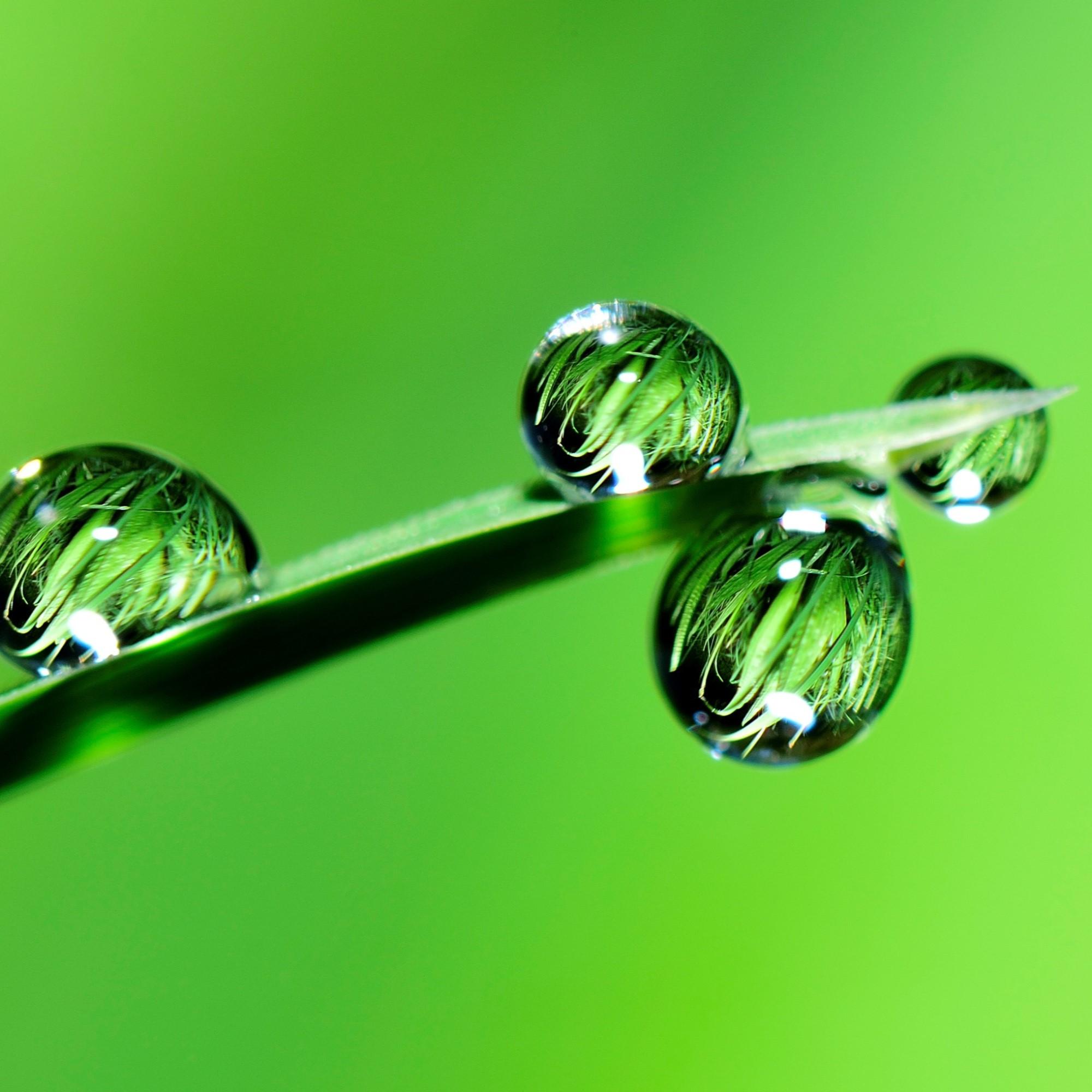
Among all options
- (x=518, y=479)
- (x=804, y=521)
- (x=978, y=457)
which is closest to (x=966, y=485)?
(x=978, y=457)

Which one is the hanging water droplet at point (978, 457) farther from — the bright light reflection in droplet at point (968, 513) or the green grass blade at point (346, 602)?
the green grass blade at point (346, 602)

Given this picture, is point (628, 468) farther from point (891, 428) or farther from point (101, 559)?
point (101, 559)

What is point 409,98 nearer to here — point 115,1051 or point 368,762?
point 368,762

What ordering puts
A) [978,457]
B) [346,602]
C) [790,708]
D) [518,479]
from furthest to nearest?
[518,479], [978,457], [790,708], [346,602]

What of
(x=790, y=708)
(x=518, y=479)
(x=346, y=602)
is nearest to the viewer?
(x=346, y=602)

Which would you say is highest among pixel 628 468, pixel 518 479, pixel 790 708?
pixel 518 479

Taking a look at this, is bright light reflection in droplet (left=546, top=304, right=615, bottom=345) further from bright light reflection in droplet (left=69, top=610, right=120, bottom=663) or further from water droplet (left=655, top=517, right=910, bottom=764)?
bright light reflection in droplet (left=69, top=610, right=120, bottom=663)

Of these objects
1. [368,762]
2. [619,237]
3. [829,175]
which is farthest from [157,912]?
[829,175]
